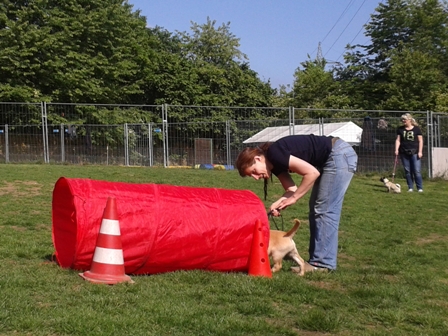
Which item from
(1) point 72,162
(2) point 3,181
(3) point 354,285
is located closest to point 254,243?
(3) point 354,285

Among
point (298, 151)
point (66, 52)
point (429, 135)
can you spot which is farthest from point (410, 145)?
point (66, 52)

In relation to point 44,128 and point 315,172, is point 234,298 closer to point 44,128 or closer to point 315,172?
point 315,172

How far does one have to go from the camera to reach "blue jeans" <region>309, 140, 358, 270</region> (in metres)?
5.20

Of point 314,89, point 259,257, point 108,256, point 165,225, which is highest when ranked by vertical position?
point 314,89

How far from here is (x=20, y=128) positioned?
19.9 metres

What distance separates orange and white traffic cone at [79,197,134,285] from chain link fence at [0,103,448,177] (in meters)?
14.9

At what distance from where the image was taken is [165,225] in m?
4.89

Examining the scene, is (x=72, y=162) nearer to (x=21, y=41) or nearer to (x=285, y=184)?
(x=21, y=41)

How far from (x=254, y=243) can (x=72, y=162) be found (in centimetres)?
1619

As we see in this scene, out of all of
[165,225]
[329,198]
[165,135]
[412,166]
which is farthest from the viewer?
[165,135]

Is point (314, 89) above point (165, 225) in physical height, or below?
above

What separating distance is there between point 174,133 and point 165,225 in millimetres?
16389

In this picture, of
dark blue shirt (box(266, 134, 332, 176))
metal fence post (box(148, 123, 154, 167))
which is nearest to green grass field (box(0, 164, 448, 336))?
→ dark blue shirt (box(266, 134, 332, 176))

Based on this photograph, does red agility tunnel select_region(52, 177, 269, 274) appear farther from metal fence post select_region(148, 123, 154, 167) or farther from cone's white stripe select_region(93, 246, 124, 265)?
metal fence post select_region(148, 123, 154, 167)
